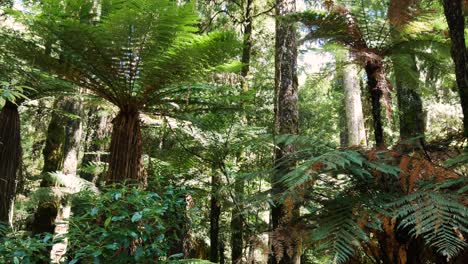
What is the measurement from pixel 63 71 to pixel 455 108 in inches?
329

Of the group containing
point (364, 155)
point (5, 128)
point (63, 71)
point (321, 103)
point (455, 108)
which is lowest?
point (364, 155)

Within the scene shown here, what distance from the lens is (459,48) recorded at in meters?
2.11

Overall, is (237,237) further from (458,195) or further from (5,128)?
(458,195)

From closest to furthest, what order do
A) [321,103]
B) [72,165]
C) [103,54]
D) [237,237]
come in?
[103,54] < [72,165] < [237,237] < [321,103]

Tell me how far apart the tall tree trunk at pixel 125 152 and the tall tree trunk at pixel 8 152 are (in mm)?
1031

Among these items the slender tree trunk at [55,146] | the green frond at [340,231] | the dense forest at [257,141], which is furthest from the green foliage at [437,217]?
the slender tree trunk at [55,146]

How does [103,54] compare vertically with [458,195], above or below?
above

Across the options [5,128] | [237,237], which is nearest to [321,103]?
[237,237]

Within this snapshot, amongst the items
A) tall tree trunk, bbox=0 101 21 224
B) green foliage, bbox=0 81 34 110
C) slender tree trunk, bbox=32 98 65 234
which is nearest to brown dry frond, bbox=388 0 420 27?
green foliage, bbox=0 81 34 110

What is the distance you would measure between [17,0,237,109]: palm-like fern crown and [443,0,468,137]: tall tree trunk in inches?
52.2

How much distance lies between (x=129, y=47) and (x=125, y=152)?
29.0 inches

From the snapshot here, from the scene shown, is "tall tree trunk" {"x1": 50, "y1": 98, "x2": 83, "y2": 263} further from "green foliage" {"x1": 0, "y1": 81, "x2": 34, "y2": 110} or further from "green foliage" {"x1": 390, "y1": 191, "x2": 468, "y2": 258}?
"green foliage" {"x1": 390, "y1": 191, "x2": 468, "y2": 258}

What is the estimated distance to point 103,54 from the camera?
2645mm

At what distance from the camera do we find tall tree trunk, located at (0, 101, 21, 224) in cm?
318
